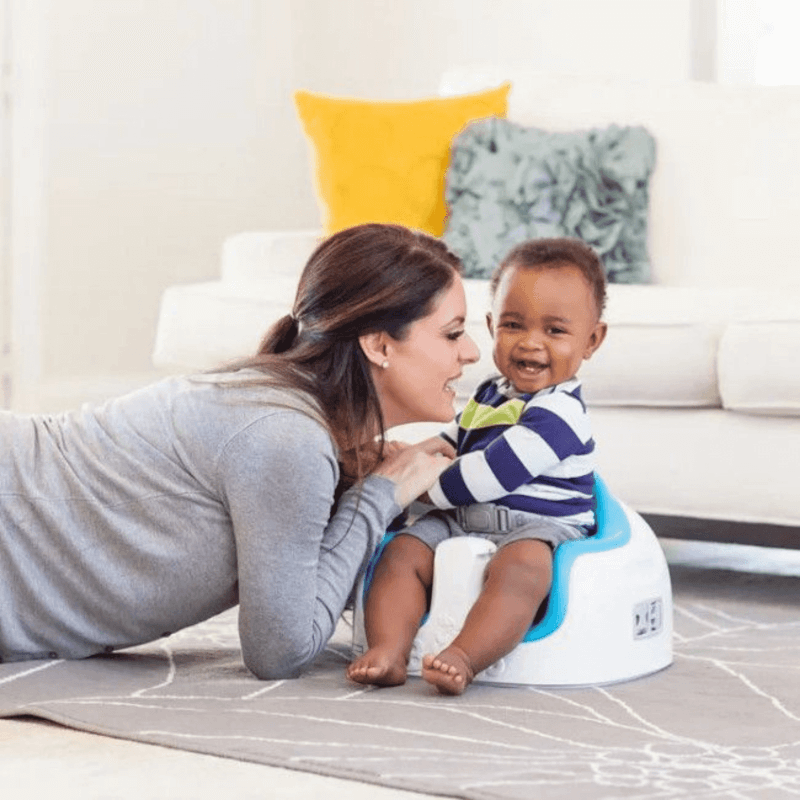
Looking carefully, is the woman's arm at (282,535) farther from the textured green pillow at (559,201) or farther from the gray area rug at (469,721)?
the textured green pillow at (559,201)

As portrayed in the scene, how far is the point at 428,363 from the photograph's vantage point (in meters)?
2.36

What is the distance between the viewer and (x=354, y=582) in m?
2.35

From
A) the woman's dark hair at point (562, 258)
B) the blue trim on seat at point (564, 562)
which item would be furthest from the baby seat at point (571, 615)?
the woman's dark hair at point (562, 258)

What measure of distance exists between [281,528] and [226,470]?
11 centimetres

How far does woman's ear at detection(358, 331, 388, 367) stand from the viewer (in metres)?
2.34

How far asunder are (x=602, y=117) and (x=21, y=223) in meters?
1.70

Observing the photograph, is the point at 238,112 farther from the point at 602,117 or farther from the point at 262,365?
the point at 262,365

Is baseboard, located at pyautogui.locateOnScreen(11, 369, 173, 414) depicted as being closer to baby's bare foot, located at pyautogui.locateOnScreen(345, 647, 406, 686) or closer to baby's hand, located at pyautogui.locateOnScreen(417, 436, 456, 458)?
baby's hand, located at pyautogui.locateOnScreen(417, 436, 456, 458)

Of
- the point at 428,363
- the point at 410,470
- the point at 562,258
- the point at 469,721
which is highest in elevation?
the point at 562,258

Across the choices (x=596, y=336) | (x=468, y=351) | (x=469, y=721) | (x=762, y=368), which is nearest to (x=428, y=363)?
(x=468, y=351)

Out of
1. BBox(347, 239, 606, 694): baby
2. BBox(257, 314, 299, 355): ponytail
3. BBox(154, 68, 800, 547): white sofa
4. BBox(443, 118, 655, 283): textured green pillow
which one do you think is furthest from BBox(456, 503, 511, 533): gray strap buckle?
BBox(443, 118, 655, 283): textured green pillow

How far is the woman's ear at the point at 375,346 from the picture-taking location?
234 cm

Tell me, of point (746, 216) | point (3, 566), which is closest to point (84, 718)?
point (3, 566)

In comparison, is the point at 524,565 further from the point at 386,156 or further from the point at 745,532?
the point at 386,156
